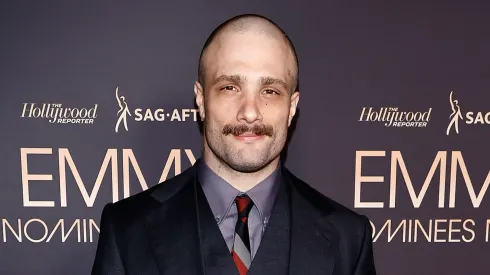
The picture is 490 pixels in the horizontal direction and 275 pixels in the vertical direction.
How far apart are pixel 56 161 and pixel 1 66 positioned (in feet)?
1.50

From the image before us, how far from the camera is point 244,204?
1.57m

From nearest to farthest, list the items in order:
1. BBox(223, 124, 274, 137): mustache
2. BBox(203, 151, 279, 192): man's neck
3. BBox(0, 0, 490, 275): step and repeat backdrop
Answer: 1. BBox(223, 124, 274, 137): mustache
2. BBox(203, 151, 279, 192): man's neck
3. BBox(0, 0, 490, 275): step and repeat backdrop

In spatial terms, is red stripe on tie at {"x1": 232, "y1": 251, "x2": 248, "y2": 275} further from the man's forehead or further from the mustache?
the man's forehead

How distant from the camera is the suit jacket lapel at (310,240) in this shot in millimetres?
1552

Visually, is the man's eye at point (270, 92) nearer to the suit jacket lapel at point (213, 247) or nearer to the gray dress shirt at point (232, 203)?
the gray dress shirt at point (232, 203)

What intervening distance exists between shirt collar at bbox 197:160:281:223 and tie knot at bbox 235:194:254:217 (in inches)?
0.4

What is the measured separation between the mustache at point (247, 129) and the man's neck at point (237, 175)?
0.13 m

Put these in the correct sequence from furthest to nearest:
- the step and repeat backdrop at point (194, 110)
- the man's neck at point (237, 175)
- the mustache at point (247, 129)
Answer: the step and repeat backdrop at point (194, 110) < the man's neck at point (237, 175) < the mustache at point (247, 129)

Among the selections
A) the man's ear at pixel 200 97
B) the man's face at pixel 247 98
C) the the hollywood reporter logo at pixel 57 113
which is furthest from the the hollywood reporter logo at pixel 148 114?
the man's face at pixel 247 98

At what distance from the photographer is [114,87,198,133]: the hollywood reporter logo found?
2.16 m

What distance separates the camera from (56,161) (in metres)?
2.18

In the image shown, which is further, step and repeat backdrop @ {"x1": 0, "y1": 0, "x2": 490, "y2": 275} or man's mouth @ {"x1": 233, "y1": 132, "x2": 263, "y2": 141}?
step and repeat backdrop @ {"x1": 0, "y1": 0, "x2": 490, "y2": 275}

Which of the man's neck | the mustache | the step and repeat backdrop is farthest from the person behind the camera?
the step and repeat backdrop

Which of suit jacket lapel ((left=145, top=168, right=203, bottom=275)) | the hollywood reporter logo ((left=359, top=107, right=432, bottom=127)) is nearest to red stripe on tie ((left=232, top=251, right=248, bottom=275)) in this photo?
suit jacket lapel ((left=145, top=168, right=203, bottom=275))
